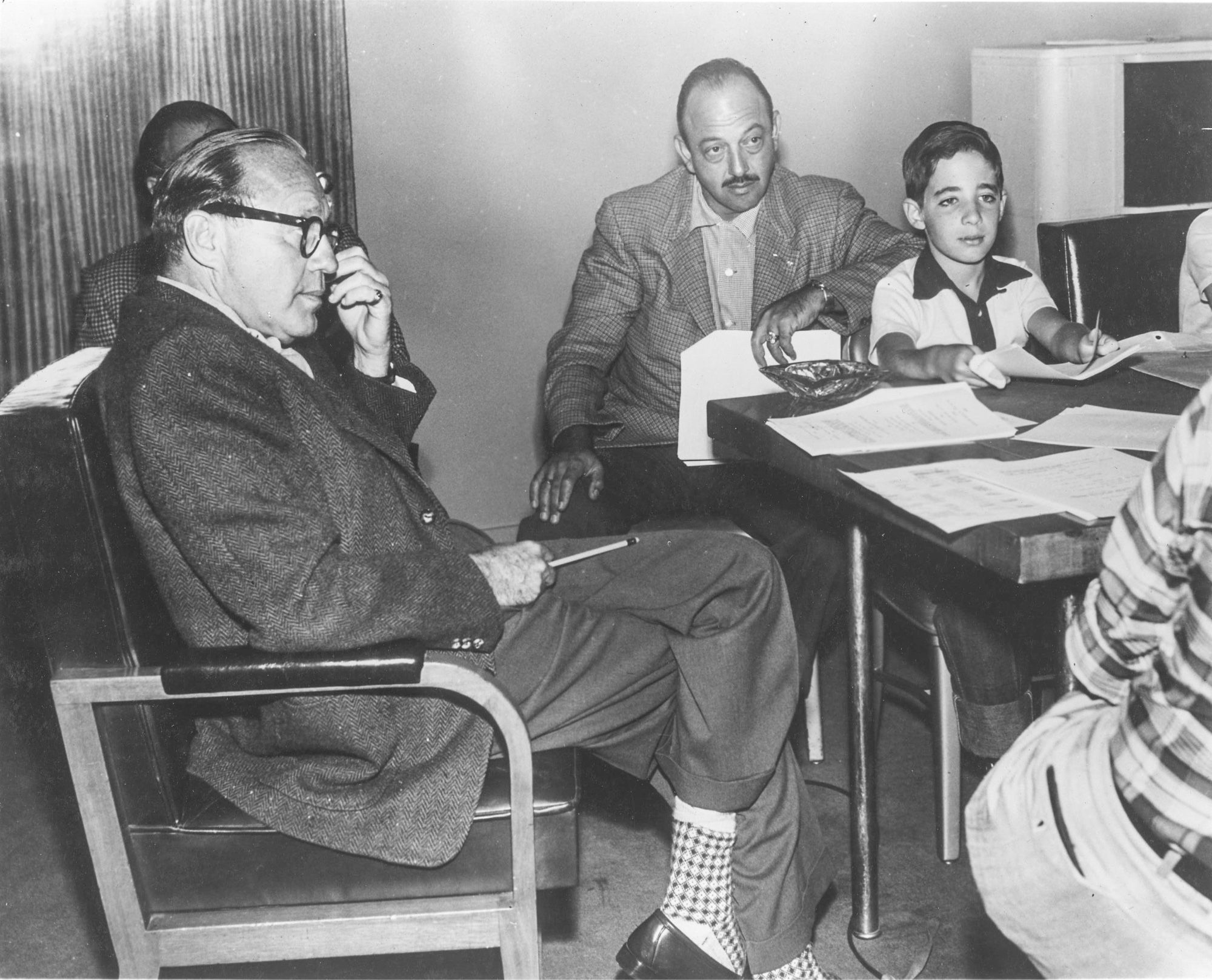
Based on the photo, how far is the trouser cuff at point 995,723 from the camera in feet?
7.10

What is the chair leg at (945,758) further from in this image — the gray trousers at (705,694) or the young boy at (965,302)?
the gray trousers at (705,694)

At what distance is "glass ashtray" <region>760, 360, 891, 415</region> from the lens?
206cm

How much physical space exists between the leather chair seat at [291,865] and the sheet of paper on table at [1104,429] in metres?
0.84

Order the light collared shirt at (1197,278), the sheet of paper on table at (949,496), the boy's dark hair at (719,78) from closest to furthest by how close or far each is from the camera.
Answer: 1. the sheet of paper on table at (949,496)
2. the light collared shirt at (1197,278)
3. the boy's dark hair at (719,78)

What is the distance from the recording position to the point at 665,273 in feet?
9.44

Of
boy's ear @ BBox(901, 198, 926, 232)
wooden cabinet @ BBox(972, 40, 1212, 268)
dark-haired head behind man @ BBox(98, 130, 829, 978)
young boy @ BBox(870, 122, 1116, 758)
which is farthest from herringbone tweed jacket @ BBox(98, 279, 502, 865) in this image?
wooden cabinet @ BBox(972, 40, 1212, 268)

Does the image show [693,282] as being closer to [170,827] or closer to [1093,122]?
[1093,122]

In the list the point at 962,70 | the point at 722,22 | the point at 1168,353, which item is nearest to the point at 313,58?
the point at 722,22

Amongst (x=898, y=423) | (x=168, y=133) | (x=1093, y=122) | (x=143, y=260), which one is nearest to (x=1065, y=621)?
(x=898, y=423)

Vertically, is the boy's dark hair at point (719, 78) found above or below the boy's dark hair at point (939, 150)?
above

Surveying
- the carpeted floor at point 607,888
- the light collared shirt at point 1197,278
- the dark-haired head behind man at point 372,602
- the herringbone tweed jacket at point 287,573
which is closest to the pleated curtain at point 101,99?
the carpeted floor at point 607,888

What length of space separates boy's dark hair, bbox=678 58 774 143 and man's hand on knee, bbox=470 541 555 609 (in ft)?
4.74

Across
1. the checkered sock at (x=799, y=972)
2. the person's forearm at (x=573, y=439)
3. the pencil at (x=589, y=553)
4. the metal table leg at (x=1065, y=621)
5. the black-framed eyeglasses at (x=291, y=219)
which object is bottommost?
the checkered sock at (x=799, y=972)

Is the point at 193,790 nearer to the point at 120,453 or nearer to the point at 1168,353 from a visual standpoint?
the point at 120,453
